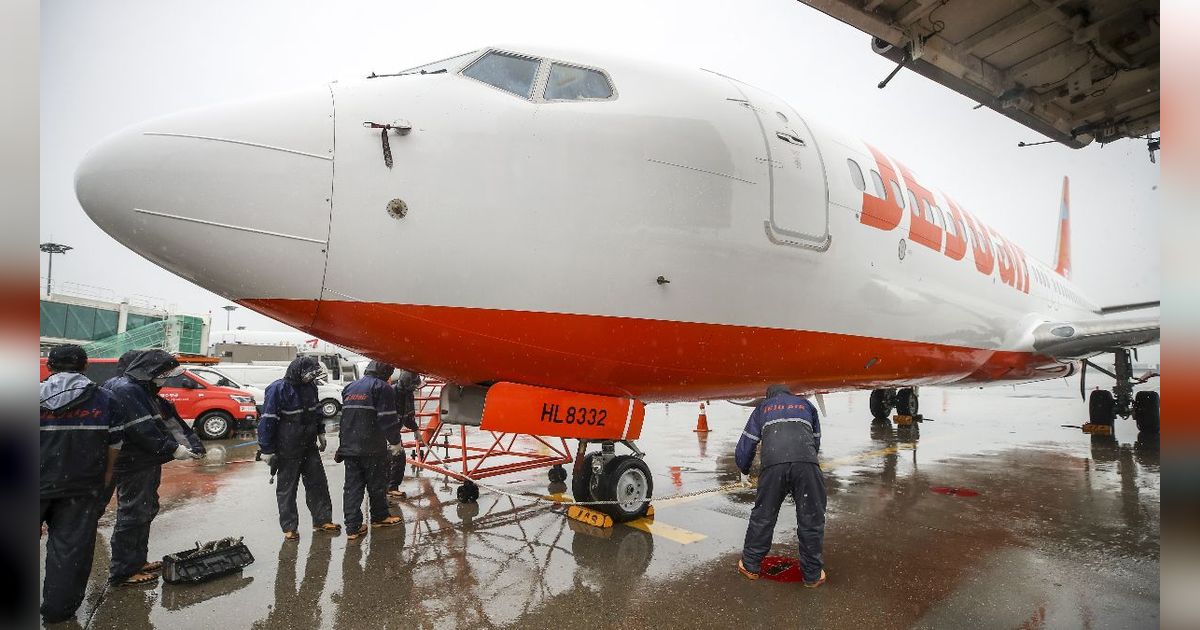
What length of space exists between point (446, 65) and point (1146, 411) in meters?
16.4

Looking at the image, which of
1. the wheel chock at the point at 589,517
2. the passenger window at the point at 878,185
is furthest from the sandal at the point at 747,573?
the passenger window at the point at 878,185

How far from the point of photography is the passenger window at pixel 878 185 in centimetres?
653

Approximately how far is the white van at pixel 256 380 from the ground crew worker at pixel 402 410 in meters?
9.20

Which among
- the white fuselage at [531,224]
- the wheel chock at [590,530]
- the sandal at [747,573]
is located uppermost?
the white fuselage at [531,224]

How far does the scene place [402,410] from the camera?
716 centimetres

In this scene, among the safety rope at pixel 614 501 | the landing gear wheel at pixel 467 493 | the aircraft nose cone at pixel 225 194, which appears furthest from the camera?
the landing gear wheel at pixel 467 493

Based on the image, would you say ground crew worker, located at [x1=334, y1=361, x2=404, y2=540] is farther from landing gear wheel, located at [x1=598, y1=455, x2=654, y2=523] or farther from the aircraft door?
the aircraft door

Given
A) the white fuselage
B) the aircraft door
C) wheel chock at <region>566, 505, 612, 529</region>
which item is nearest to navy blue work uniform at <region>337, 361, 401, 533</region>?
the white fuselage

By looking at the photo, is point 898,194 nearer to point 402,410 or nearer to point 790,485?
point 790,485

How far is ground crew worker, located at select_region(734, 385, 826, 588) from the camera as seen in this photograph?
455cm

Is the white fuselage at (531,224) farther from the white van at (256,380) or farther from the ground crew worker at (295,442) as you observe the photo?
the white van at (256,380)

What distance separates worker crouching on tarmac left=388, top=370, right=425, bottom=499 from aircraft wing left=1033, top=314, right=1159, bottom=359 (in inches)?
394

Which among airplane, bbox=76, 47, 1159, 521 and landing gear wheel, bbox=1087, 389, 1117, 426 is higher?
airplane, bbox=76, 47, 1159, 521

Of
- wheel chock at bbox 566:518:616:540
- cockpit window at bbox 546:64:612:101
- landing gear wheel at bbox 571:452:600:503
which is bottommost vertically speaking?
wheel chock at bbox 566:518:616:540
